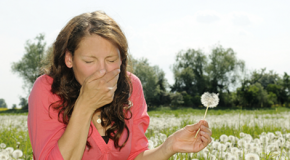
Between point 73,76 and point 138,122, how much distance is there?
0.77m

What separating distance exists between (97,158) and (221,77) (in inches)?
1914

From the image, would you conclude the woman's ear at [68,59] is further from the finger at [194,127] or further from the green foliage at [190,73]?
the green foliage at [190,73]

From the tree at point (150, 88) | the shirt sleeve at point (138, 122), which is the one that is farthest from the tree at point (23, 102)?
the shirt sleeve at point (138, 122)

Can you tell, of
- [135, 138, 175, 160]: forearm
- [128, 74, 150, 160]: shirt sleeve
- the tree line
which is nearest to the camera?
[135, 138, 175, 160]: forearm

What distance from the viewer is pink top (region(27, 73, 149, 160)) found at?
180 centimetres

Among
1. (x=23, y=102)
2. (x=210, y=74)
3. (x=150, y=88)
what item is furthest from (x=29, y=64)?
(x=210, y=74)

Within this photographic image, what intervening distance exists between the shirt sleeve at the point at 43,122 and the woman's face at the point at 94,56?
344mm

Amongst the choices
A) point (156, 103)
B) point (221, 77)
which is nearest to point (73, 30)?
point (156, 103)

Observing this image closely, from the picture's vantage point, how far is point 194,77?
48719 mm

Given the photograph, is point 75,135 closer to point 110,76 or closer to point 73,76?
point 110,76

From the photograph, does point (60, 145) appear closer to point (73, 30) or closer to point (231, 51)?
point (73, 30)

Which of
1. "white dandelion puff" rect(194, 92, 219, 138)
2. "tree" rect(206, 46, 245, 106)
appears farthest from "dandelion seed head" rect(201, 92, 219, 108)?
"tree" rect(206, 46, 245, 106)

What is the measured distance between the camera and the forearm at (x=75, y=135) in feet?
5.30

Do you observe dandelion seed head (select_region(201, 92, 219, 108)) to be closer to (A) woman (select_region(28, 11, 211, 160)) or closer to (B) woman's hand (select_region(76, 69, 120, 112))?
(A) woman (select_region(28, 11, 211, 160))
